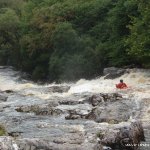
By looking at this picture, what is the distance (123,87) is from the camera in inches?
1380

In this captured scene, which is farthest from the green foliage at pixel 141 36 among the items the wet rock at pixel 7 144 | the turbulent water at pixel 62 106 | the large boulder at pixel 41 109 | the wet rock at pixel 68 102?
the wet rock at pixel 7 144

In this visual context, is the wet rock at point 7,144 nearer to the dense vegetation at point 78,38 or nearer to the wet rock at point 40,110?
the wet rock at point 40,110

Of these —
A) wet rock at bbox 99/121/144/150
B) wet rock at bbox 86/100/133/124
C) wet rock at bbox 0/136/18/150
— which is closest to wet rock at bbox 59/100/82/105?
wet rock at bbox 86/100/133/124

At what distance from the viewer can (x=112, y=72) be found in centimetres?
4188

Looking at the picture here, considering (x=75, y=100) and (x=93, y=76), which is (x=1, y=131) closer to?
(x=75, y=100)

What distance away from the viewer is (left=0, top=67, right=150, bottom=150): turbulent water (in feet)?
76.2

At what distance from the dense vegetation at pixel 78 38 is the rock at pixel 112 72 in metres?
1.28

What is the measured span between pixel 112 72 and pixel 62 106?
12.0 meters

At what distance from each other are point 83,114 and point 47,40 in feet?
78.6

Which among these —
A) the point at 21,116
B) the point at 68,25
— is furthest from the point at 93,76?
the point at 21,116

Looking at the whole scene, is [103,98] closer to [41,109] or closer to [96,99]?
[96,99]

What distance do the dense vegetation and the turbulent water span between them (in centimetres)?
236

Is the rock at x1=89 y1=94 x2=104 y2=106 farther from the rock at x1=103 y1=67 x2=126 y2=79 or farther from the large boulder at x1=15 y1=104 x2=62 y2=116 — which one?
the rock at x1=103 y1=67 x2=126 y2=79

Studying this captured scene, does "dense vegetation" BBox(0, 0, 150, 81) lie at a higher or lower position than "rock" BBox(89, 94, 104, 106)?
higher
